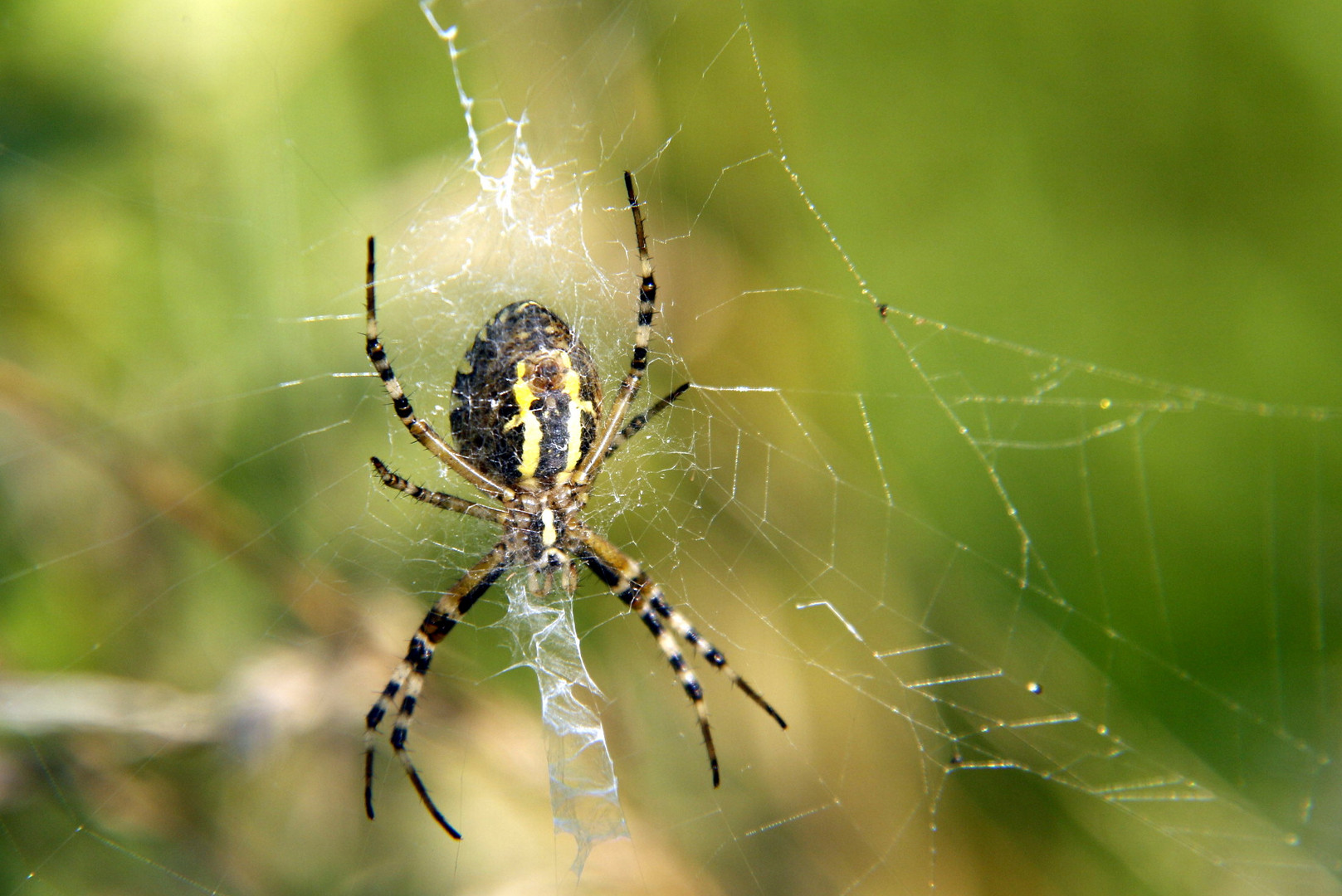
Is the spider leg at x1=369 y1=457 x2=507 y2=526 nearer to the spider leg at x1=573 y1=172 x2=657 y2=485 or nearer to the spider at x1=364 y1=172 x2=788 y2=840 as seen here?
the spider at x1=364 y1=172 x2=788 y2=840

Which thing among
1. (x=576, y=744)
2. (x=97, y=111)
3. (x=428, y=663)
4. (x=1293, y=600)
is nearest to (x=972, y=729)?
(x=1293, y=600)

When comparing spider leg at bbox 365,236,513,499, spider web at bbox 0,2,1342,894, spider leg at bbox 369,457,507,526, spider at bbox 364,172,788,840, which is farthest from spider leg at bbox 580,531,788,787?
spider leg at bbox 365,236,513,499

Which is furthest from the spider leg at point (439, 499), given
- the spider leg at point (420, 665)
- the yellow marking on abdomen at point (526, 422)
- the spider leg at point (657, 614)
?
the spider leg at point (657, 614)

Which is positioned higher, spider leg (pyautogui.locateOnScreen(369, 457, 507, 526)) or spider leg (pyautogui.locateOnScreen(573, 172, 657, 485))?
spider leg (pyautogui.locateOnScreen(573, 172, 657, 485))

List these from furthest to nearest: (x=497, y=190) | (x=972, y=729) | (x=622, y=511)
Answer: (x=497, y=190)
(x=972, y=729)
(x=622, y=511)

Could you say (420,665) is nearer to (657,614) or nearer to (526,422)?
(657,614)

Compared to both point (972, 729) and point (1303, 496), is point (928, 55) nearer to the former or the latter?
point (1303, 496)

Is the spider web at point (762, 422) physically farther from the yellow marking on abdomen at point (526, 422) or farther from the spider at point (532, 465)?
the yellow marking on abdomen at point (526, 422)
